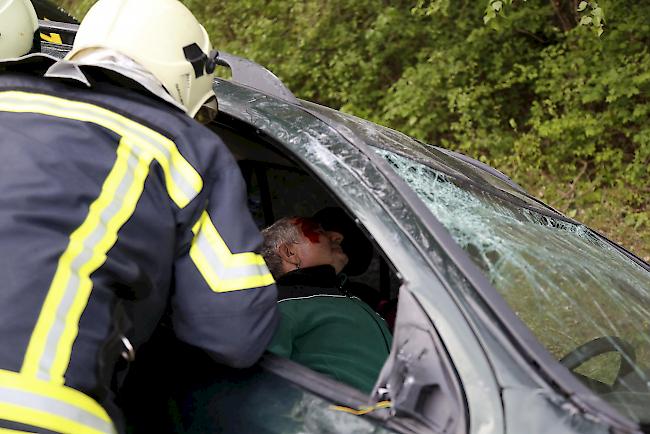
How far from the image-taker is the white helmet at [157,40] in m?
1.66

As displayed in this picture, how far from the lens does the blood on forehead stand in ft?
8.86

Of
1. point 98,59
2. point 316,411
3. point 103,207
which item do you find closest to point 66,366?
point 103,207

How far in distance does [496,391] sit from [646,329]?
610mm

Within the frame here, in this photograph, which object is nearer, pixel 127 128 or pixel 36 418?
pixel 36 418

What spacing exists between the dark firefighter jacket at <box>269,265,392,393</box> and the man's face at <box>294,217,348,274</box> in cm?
20

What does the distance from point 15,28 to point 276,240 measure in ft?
3.87

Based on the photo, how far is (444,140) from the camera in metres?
6.44

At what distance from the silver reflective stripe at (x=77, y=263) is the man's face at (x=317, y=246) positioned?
1.33 metres

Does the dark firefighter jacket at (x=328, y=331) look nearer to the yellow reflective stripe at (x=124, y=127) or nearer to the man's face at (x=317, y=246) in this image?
the man's face at (x=317, y=246)

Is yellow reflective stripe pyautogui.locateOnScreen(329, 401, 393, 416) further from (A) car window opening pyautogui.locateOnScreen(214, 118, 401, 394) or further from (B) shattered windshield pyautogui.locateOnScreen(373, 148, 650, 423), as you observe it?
(A) car window opening pyautogui.locateOnScreen(214, 118, 401, 394)

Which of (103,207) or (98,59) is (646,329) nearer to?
(103,207)

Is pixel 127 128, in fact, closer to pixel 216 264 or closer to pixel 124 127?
pixel 124 127

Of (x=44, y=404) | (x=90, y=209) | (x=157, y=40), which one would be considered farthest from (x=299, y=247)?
(x=44, y=404)

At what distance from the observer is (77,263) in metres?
1.26
